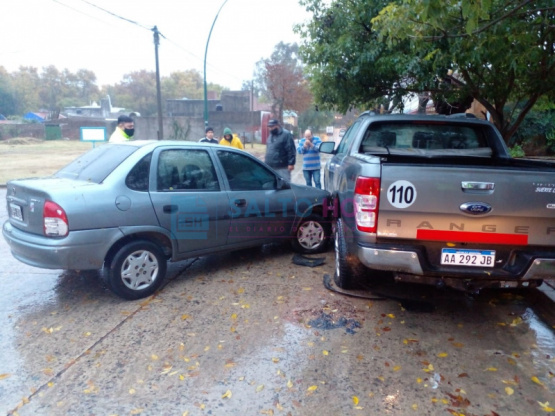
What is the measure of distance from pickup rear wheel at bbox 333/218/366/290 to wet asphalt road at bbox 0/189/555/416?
0.20 m

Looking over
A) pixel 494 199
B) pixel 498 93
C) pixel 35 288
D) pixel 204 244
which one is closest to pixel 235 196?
pixel 204 244

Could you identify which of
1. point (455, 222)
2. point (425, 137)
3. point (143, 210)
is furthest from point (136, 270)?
point (425, 137)

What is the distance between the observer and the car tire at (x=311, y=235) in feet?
18.7

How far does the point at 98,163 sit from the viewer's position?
14.5 ft

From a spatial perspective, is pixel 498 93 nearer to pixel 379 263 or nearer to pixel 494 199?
pixel 494 199

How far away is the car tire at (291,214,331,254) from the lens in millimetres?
5688

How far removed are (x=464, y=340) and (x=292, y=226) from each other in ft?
8.50

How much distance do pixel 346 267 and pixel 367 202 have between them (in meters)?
1.11

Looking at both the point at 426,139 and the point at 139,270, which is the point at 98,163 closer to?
the point at 139,270

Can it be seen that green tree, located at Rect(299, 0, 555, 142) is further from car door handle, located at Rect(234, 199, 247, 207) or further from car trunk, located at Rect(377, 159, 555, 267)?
car door handle, located at Rect(234, 199, 247, 207)

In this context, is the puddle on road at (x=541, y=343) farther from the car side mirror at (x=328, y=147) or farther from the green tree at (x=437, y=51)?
the car side mirror at (x=328, y=147)

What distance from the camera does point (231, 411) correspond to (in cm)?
266

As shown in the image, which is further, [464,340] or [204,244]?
[204,244]

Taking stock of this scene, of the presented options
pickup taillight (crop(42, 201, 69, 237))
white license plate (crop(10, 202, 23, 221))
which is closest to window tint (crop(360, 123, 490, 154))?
pickup taillight (crop(42, 201, 69, 237))
